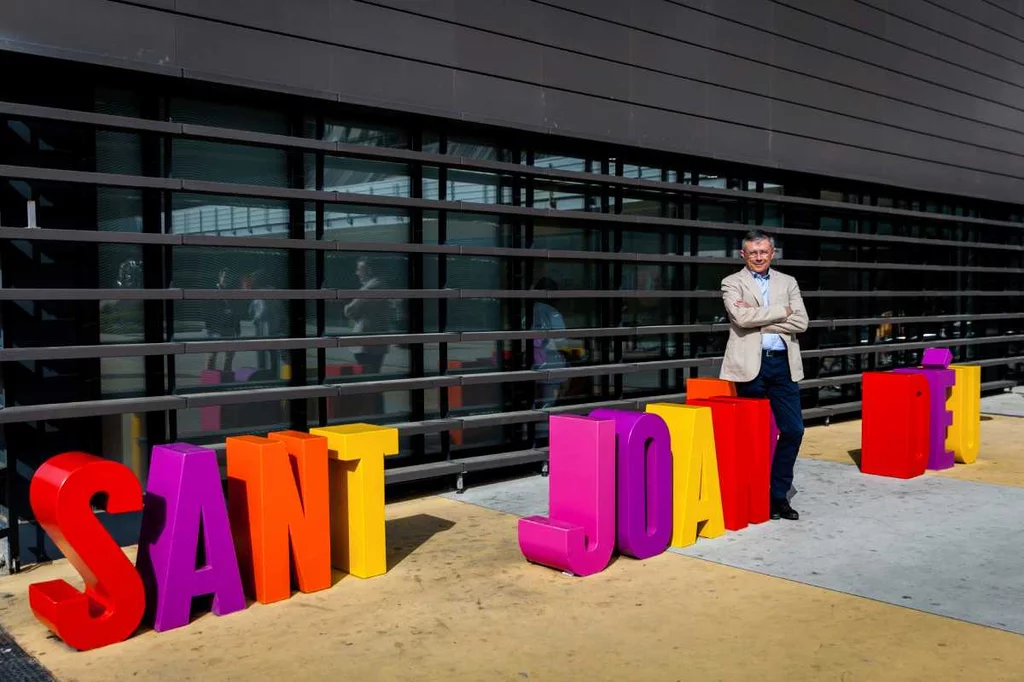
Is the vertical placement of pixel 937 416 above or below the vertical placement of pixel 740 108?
below

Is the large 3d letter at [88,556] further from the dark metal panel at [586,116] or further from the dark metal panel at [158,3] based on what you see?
the dark metal panel at [586,116]

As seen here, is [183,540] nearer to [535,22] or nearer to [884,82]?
[535,22]

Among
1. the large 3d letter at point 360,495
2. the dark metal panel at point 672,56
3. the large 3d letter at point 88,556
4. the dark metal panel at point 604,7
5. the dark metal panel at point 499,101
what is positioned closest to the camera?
the large 3d letter at point 88,556

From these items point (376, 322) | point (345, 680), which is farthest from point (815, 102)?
point (345, 680)

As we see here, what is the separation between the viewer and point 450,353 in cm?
814

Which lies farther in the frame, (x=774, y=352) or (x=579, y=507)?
(x=774, y=352)

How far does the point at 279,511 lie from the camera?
5.11 metres

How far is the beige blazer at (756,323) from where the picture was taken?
273 inches

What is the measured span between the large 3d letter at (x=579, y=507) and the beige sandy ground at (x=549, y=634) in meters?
0.11

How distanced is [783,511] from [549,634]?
2.88 meters

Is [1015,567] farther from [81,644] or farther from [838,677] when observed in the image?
[81,644]

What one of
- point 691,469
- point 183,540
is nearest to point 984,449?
point 691,469

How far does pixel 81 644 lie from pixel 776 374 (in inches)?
189

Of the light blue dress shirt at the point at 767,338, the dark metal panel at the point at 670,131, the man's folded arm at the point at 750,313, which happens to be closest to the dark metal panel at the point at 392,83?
the dark metal panel at the point at 670,131
